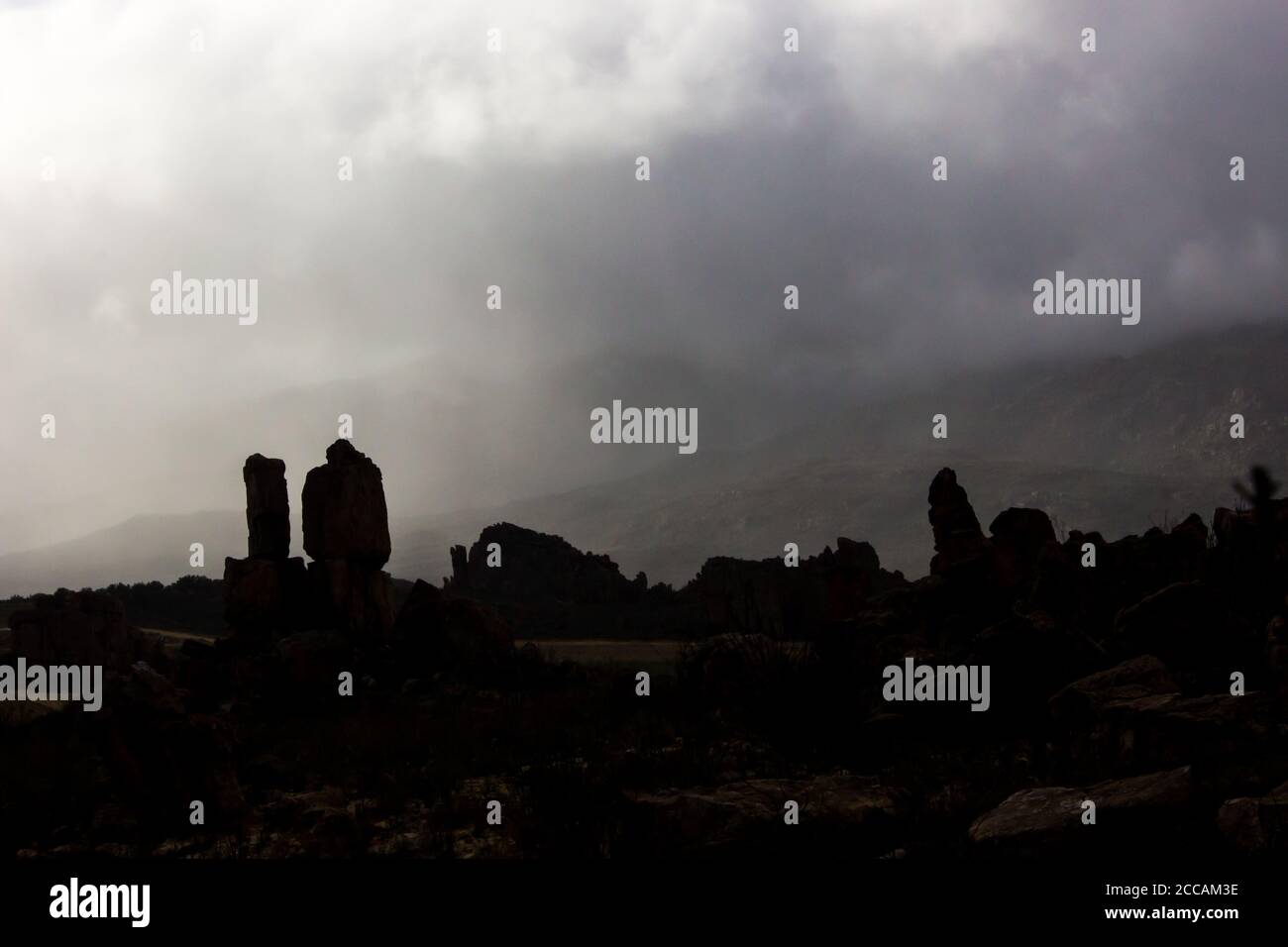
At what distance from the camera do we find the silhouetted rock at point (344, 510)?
32.8 meters

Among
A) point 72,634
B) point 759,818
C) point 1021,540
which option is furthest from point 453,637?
point 759,818

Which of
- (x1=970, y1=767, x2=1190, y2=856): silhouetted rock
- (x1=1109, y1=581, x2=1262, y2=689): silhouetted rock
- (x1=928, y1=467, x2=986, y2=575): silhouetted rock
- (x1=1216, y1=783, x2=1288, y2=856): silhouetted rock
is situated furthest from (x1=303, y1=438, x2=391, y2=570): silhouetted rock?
(x1=1216, y1=783, x2=1288, y2=856): silhouetted rock

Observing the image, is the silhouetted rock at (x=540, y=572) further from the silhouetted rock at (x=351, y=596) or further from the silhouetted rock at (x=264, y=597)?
the silhouetted rock at (x=264, y=597)

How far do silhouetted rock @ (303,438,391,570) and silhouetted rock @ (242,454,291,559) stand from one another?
4.29 ft

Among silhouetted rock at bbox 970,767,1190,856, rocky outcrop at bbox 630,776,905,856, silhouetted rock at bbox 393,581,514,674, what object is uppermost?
silhouetted rock at bbox 393,581,514,674

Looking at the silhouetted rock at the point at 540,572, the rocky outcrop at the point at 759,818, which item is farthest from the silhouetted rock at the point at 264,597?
the silhouetted rock at the point at 540,572

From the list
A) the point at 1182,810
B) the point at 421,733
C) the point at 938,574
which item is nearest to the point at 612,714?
the point at 421,733

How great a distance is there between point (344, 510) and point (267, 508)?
2.91 meters

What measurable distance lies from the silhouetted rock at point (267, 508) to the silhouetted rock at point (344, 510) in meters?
1.31

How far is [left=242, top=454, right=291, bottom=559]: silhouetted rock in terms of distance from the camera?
34.2 m

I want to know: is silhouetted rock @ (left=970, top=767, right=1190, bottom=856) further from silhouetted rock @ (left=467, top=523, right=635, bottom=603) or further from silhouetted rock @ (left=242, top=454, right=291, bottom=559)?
silhouetted rock @ (left=467, top=523, right=635, bottom=603)
